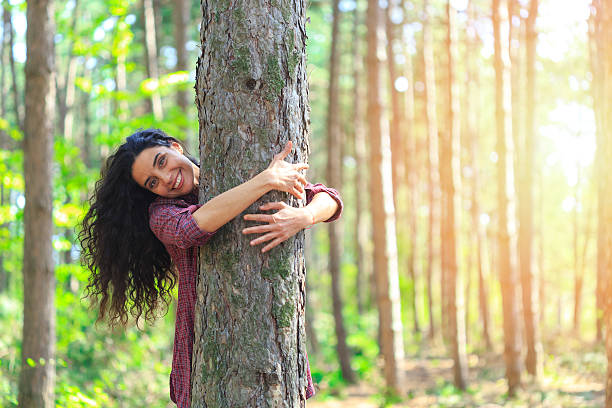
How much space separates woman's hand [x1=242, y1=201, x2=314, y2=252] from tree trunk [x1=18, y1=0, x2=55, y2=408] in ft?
11.4

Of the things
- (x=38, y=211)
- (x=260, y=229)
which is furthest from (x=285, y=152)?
(x=38, y=211)

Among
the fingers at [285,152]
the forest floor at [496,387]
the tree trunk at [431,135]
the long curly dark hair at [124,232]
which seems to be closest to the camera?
the fingers at [285,152]

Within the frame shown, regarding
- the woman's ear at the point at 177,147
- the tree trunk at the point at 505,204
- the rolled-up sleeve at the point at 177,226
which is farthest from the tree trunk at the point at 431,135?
the rolled-up sleeve at the point at 177,226

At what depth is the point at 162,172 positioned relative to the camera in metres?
2.86

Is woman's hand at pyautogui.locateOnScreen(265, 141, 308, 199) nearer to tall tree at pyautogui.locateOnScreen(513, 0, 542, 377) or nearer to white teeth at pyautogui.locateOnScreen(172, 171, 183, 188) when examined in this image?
white teeth at pyautogui.locateOnScreen(172, 171, 183, 188)

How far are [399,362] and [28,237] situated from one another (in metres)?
6.66

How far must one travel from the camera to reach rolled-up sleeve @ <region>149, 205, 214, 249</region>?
2.52 meters

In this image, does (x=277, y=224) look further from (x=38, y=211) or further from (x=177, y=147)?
(x=38, y=211)

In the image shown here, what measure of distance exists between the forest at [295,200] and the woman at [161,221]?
0.34 feet

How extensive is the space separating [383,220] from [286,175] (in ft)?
25.0

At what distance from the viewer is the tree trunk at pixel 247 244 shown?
2547mm

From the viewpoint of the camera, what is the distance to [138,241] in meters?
2.98

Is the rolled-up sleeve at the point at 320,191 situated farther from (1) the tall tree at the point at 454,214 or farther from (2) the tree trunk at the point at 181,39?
(1) the tall tree at the point at 454,214

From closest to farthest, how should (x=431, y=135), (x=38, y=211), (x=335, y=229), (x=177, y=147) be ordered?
(x=177, y=147)
(x=38, y=211)
(x=335, y=229)
(x=431, y=135)
